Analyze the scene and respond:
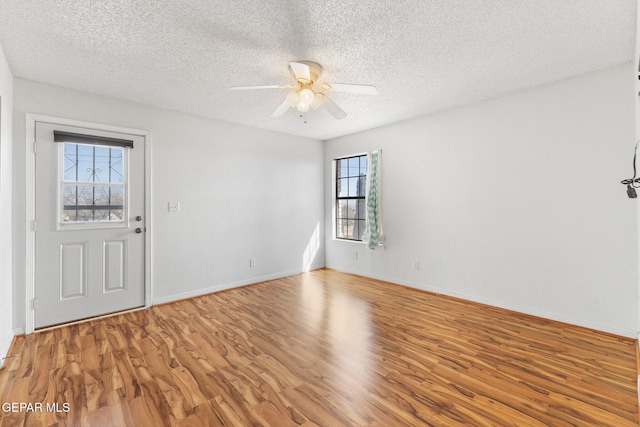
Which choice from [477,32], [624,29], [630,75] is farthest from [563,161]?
[477,32]

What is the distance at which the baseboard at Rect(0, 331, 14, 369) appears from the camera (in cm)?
225

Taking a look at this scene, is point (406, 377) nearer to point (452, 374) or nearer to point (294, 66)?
point (452, 374)

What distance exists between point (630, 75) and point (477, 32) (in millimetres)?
1667

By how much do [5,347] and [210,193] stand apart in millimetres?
2458

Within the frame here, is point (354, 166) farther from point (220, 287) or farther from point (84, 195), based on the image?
point (84, 195)

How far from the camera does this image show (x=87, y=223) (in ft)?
10.3

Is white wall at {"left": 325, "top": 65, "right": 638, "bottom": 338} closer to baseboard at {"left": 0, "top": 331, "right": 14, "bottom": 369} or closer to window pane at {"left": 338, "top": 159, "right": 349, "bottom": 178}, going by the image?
window pane at {"left": 338, "top": 159, "right": 349, "bottom": 178}

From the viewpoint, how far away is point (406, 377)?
2.04 metres

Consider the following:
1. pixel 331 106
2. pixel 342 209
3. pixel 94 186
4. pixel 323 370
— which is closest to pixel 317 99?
pixel 331 106

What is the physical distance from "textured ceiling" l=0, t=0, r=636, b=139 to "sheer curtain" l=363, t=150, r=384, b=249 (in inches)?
56.6

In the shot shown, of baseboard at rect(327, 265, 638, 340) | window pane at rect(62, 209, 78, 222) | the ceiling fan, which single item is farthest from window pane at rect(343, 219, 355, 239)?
window pane at rect(62, 209, 78, 222)


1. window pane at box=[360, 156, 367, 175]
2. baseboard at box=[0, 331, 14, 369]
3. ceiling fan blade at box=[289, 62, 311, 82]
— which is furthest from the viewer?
window pane at box=[360, 156, 367, 175]

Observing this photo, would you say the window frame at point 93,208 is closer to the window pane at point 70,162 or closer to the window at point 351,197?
the window pane at point 70,162

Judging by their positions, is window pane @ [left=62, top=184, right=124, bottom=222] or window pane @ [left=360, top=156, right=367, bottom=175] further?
window pane @ [left=360, top=156, right=367, bottom=175]
